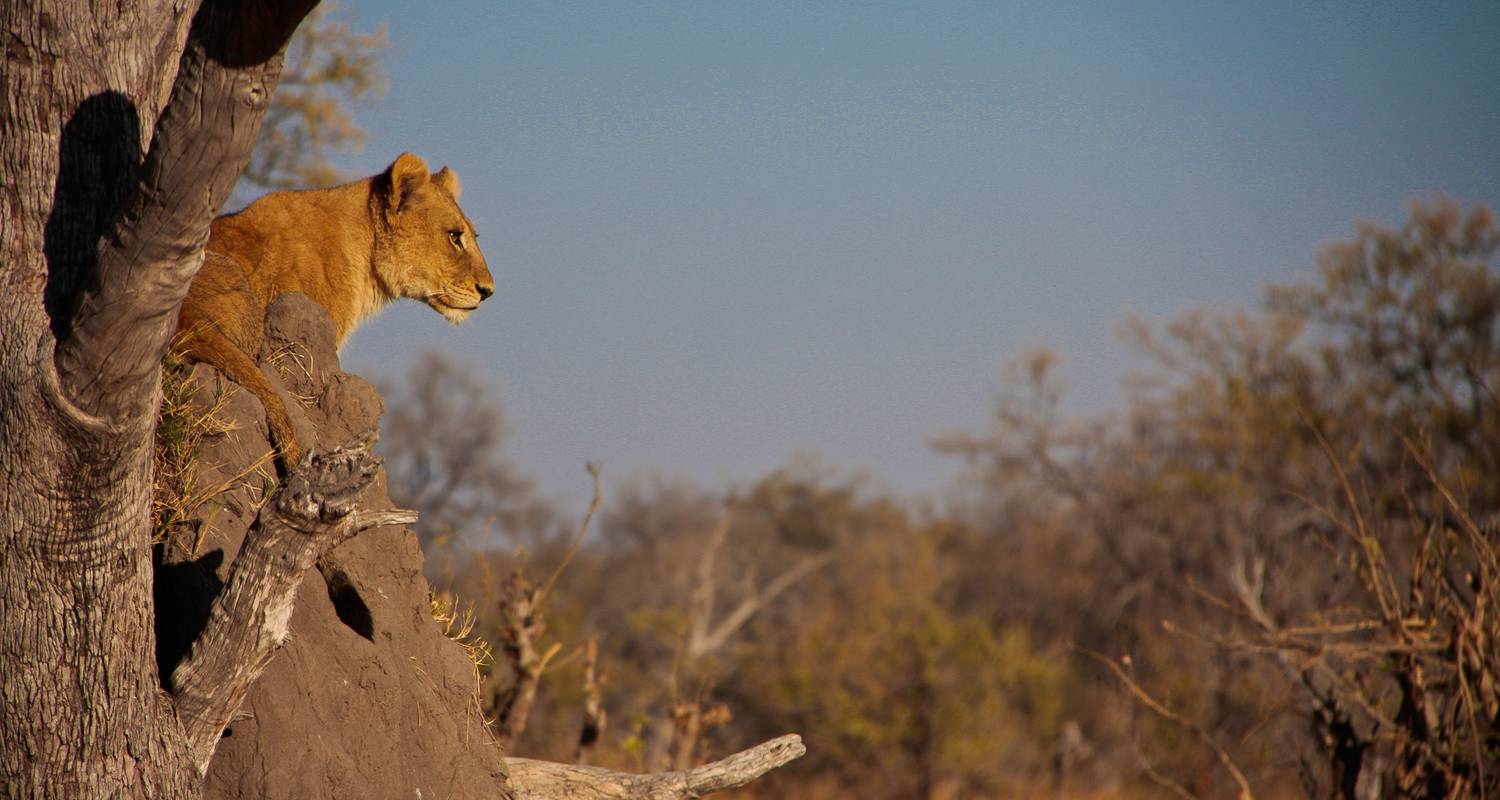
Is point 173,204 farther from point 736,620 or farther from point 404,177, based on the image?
point 736,620

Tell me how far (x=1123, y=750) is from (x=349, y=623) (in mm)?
22258

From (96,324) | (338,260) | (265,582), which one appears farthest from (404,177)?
(96,324)

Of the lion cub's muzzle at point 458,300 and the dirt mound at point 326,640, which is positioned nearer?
the dirt mound at point 326,640

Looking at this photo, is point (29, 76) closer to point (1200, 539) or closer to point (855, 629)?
point (855, 629)

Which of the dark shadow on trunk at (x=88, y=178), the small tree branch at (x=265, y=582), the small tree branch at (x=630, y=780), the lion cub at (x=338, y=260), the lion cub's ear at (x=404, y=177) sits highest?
the lion cub's ear at (x=404, y=177)

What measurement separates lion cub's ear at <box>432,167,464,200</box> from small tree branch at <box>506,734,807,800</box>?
3058 mm

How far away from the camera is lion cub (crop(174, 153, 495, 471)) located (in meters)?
5.51

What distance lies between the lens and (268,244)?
246 inches

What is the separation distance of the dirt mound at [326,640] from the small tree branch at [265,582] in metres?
0.32

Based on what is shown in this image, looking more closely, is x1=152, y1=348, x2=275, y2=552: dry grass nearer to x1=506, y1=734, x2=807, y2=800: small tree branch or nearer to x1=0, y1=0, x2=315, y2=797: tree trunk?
x1=0, y1=0, x2=315, y2=797: tree trunk

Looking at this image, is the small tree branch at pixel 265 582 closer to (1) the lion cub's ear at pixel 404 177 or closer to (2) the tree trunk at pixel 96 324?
(2) the tree trunk at pixel 96 324

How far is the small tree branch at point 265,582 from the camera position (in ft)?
12.7

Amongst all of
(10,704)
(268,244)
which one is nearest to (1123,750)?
(268,244)

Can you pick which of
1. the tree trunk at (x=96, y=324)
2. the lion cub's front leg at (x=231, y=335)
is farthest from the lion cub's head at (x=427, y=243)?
the tree trunk at (x=96, y=324)
